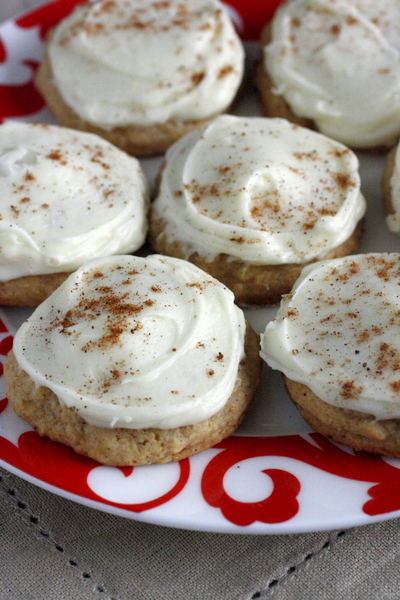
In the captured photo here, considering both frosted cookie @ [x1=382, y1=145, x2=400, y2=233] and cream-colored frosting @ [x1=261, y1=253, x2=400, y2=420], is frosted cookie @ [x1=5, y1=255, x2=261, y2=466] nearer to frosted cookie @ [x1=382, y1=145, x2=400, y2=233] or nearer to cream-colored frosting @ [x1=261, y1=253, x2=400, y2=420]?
cream-colored frosting @ [x1=261, y1=253, x2=400, y2=420]

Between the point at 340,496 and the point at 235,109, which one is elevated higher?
the point at 235,109

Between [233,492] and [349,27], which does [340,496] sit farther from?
[349,27]

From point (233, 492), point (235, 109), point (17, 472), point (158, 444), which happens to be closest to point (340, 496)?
point (233, 492)

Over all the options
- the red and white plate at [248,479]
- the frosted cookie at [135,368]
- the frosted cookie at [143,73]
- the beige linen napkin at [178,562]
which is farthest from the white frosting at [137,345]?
the frosted cookie at [143,73]

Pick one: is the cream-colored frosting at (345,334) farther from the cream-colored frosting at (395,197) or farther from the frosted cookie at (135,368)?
the cream-colored frosting at (395,197)

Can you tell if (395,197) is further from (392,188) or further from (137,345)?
(137,345)

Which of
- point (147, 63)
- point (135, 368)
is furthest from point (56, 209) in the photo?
point (147, 63)

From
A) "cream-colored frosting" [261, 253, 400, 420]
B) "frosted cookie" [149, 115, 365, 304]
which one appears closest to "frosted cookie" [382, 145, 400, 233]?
"frosted cookie" [149, 115, 365, 304]
